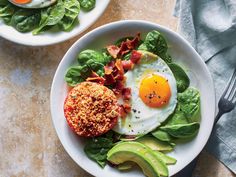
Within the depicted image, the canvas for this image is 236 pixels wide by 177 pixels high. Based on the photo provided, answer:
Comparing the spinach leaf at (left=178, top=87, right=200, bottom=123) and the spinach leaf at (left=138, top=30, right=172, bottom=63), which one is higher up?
the spinach leaf at (left=138, top=30, right=172, bottom=63)

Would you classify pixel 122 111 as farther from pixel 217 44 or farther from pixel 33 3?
pixel 33 3

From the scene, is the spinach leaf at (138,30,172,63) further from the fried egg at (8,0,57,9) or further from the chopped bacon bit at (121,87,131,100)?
the fried egg at (8,0,57,9)

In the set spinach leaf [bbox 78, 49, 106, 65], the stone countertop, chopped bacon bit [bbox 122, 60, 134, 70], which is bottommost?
the stone countertop

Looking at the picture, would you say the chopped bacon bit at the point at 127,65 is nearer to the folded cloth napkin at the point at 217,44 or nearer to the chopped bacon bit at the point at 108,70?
the chopped bacon bit at the point at 108,70

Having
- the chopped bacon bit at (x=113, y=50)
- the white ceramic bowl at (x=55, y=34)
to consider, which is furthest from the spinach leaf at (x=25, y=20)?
the chopped bacon bit at (x=113, y=50)

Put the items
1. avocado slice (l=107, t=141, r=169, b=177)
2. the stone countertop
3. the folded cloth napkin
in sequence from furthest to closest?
the stone countertop
the folded cloth napkin
avocado slice (l=107, t=141, r=169, b=177)

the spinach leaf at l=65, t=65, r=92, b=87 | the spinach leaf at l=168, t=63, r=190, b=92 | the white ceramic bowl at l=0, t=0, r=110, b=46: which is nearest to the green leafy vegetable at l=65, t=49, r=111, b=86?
the spinach leaf at l=65, t=65, r=92, b=87
